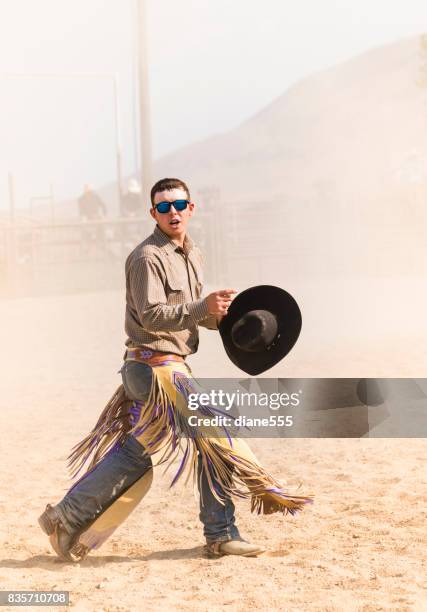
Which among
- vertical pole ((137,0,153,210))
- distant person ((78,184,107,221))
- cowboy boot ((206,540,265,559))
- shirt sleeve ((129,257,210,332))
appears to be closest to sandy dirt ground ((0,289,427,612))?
cowboy boot ((206,540,265,559))

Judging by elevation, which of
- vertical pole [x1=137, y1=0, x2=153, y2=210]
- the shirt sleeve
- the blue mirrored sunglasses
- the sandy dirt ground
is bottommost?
the sandy dirt ground

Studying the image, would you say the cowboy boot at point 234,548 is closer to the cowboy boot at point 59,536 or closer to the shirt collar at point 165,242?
the cowboy boot at point 59,536

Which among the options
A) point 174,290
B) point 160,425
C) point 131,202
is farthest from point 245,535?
point 131,202

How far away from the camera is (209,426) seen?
3.87m

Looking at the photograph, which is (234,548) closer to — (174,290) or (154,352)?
(154,352)

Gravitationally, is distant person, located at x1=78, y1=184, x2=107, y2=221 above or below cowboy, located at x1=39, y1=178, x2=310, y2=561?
above

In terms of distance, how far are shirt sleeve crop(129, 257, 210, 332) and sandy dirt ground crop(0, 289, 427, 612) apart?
880 mm

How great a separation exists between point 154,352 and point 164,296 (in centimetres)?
22

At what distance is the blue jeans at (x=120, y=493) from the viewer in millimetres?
3947

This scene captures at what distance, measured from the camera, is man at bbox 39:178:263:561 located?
12.2ft

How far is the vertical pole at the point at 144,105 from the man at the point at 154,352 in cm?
1247

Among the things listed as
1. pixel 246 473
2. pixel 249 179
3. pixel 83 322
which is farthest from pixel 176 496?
pixel 249 179

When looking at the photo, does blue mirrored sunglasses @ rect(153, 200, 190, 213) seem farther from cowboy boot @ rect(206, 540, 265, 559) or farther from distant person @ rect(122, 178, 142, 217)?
distant person @ rect(122, 178, 142, 217)

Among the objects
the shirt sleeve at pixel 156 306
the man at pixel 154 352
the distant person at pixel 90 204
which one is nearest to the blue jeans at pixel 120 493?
the man at pixel 154 352
